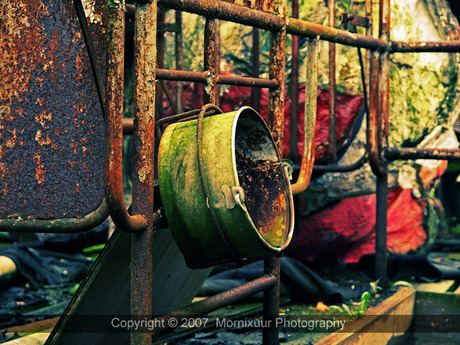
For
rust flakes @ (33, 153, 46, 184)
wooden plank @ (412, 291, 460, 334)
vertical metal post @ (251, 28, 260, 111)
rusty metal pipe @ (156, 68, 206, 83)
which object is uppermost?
vertical metal post @ (251, 28, 260, 111)

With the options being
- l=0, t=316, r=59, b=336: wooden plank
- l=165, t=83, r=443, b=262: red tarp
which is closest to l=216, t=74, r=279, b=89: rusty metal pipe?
l=0, t=316, r=59, b=336: wooden plank

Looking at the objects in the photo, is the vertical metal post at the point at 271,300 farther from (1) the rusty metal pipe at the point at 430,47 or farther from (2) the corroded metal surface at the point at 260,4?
(1) the rusty metal pipe at the point at 430,47

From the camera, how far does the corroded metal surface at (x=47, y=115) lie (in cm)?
156

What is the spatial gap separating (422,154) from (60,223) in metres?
2.04

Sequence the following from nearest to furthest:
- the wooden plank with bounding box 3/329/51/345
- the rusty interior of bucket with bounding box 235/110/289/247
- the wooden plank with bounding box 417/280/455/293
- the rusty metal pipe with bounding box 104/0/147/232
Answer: the rusty metal pipe with bounding box 104/0/147/232 → the rusty interior of bucket with bounding box 235/110/289/247 → the wooden plank with bounding box 3/329/51/345 → the wooden plank with bounding box 417/280/455/293

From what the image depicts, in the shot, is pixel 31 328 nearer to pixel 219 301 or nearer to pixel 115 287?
pixel 115 287

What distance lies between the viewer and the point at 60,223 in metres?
1.54

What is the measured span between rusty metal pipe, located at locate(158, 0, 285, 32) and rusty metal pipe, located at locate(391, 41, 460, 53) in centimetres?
119

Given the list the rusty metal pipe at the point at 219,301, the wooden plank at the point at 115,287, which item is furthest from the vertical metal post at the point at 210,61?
the rusty metal pipe at the point at 219,301

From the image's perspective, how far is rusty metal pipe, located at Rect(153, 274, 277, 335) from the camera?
1.57 metres

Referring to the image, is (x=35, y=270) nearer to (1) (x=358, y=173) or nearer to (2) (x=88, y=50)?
(1) (x=358, y=173)

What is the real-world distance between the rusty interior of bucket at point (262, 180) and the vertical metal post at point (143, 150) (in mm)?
390

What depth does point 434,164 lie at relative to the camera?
13.8ft

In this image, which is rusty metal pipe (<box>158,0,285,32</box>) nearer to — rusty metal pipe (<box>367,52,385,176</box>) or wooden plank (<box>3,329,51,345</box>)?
rusty metal pipe (<box>367,52,385,176</box>)
